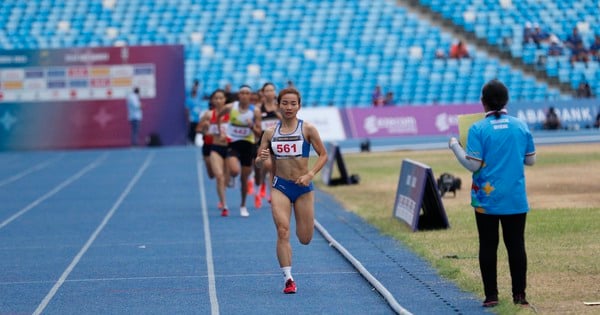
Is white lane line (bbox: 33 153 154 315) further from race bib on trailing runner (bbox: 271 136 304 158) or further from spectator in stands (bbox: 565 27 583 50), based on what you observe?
spectator in stands (bbox: 565 27 583 50)

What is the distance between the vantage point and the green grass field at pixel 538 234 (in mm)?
10648

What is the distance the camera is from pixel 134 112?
1567 inches

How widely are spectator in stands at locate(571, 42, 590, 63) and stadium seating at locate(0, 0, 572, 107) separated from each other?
0.61 metres

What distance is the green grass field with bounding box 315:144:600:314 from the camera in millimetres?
10648

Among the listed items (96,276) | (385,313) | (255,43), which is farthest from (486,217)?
(255,43)

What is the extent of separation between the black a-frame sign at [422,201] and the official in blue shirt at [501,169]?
607 cm

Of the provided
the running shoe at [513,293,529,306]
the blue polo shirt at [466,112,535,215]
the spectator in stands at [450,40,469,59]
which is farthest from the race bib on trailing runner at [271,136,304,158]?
the spectator in stands at [450,40,469,59]

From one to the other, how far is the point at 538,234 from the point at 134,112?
85.8 feet

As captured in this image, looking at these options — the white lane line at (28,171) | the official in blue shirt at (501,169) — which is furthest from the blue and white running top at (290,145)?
the white lane line at (28,171)

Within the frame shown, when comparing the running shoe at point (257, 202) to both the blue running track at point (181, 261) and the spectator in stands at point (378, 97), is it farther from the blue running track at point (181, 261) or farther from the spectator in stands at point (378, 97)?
the spectator in stands at point (378, 97)

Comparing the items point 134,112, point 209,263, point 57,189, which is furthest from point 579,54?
point 209,263

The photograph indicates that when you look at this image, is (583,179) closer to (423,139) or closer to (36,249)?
(36,249)

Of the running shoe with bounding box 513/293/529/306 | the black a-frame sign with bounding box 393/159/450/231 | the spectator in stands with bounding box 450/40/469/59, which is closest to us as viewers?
the running shoe with bounding box 513/293/529/306

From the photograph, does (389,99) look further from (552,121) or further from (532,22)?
(532,22)
